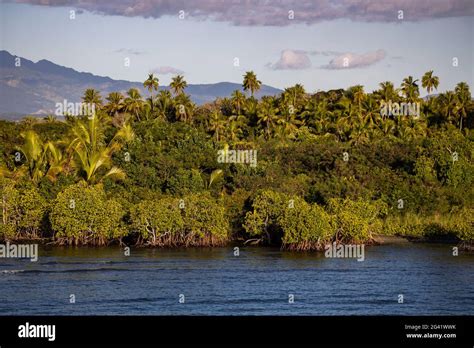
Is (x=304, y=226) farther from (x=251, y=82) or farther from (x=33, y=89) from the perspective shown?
(x=33, y=89)

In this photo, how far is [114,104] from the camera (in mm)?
97312

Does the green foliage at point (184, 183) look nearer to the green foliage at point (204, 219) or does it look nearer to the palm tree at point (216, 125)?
the green foliage at point (204, 219)

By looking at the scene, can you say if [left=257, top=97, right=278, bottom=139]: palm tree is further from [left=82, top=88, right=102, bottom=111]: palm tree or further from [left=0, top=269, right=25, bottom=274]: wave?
[left=0, top=269, right=25, bottom=274]: wave

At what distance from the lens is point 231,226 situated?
217ft

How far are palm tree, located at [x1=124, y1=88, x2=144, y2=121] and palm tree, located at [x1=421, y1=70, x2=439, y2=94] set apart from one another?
31.1 m

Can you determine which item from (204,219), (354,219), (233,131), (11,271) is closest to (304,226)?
(354,219)

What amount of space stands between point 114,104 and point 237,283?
175 ft

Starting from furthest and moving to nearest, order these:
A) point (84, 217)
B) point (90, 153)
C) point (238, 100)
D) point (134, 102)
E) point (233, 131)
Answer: point (238, 100) < point (134, 102) < point (233, 131) < point (90, 153) < point (84, 217)

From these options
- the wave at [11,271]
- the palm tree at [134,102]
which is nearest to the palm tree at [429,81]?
the palm tree at [134,102]

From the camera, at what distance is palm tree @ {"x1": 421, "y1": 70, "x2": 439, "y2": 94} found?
9994cm

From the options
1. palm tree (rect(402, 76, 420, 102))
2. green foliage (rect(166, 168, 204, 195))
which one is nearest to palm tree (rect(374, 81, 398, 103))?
palm tree (rect(402, 76, 420, 102))

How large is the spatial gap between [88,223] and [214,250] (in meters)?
9.18
